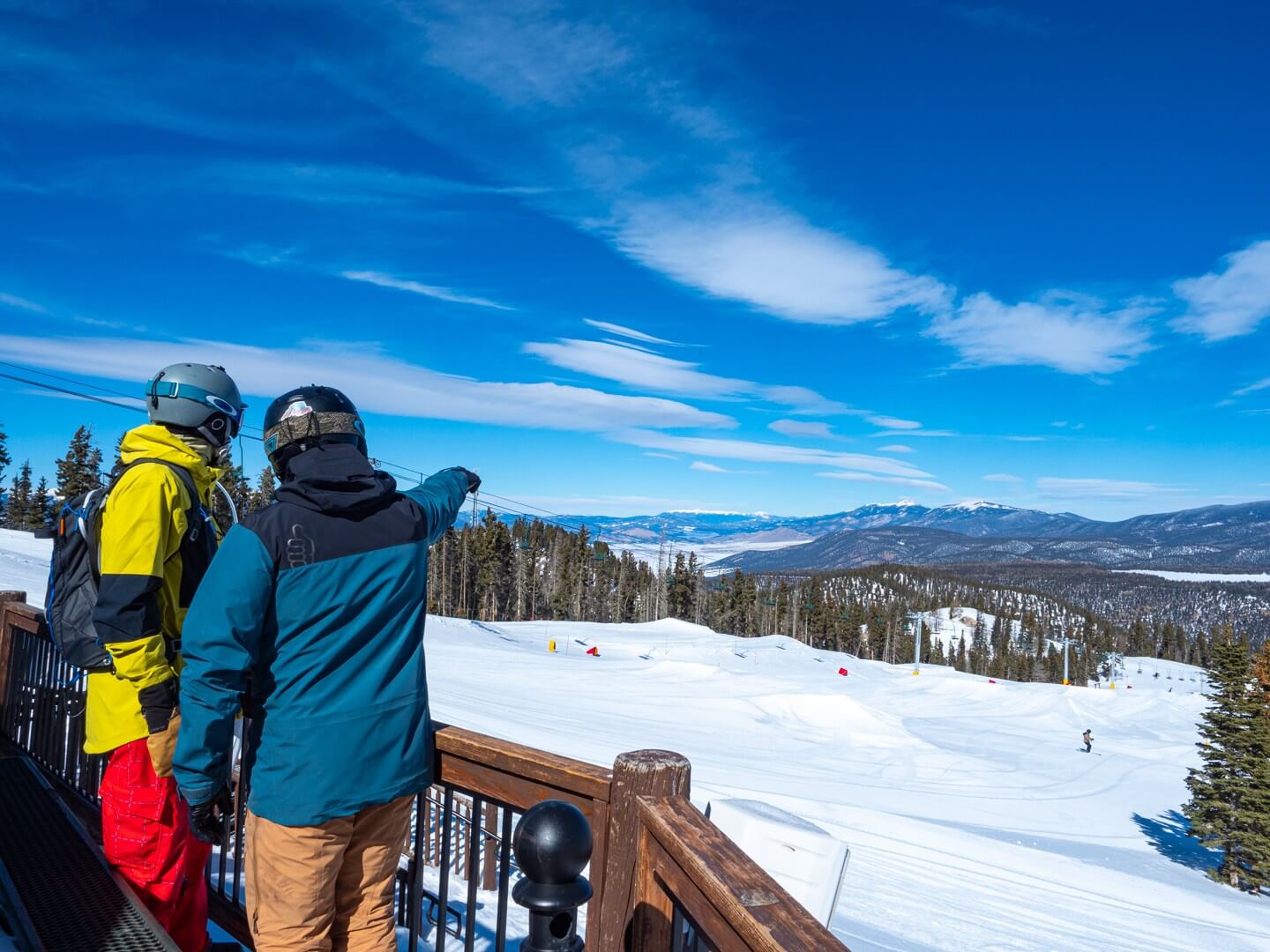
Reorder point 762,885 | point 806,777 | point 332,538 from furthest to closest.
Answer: point 806,777 → point 332,538 → point 762,885

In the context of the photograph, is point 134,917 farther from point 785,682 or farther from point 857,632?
point 857,632

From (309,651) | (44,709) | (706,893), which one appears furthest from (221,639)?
(44,709)

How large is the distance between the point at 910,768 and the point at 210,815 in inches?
980

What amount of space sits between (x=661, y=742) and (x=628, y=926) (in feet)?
59.7

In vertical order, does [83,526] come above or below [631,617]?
above

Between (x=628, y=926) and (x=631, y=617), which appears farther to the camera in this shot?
(x=631, y=617)

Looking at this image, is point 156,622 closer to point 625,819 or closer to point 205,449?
point 205,449

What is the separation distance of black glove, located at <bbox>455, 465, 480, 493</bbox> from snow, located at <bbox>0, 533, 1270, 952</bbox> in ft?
20.4

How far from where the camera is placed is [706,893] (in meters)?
1.39

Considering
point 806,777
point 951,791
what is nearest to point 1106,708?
point 951,791

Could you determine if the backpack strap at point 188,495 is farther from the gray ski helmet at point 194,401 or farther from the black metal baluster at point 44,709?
the black metal baluster at point 44,709

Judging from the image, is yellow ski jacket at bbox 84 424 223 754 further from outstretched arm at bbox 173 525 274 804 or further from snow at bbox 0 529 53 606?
snow at bbox 0 529 53 606

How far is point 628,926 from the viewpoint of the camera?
1946 millimetres

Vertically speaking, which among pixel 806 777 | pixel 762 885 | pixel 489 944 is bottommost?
pixel 806 777
